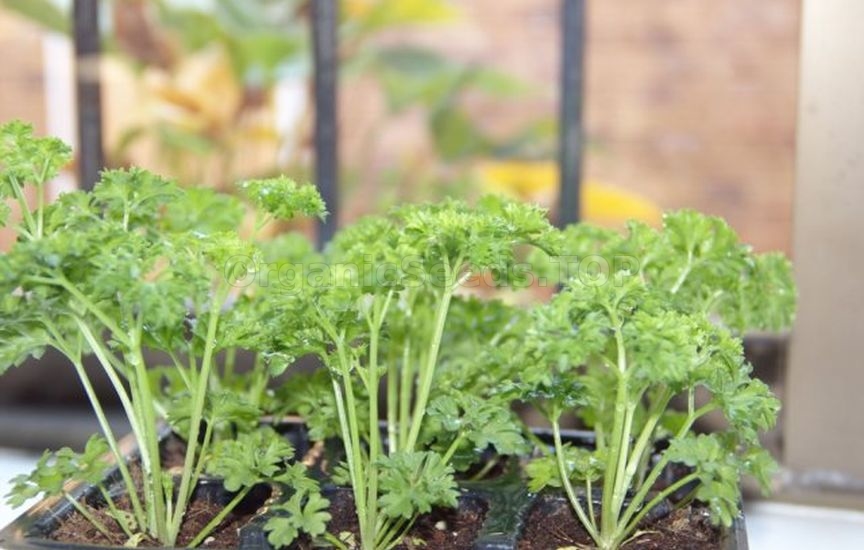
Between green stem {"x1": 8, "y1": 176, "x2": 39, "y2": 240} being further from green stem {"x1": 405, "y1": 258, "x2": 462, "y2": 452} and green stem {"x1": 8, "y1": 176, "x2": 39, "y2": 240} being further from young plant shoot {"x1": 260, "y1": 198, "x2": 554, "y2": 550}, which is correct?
green stem {"x1": 405, "y1": 258, "x2": 462, "y2": 452}

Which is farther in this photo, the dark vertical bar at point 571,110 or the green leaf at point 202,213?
the dark vertical bar at point 571,110

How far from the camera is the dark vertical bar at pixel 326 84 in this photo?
150cm

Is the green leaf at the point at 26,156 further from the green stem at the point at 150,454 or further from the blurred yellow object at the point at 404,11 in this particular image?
the blurred yellow object at the point at 404,11

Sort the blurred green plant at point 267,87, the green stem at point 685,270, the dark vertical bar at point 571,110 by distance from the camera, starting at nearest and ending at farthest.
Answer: the green stem at point 685,270
the dark vertical bar at point 571,110
the blurred green plant at point 267,87

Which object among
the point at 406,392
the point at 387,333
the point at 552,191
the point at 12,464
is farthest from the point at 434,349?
the point at 552,191

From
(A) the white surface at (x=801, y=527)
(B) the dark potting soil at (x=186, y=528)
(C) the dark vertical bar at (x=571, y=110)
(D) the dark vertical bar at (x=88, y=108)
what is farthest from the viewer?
(D) the dark vertical bar at (x=88, y=108)

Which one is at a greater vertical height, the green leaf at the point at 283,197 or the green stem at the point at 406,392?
the green leaf at the point at 283,197

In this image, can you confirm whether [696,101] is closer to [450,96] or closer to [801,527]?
[450,96]

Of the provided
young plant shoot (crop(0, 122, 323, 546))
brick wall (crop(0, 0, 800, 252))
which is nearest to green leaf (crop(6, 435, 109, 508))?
young plant shoot (crop(0, 122, 323, 546))

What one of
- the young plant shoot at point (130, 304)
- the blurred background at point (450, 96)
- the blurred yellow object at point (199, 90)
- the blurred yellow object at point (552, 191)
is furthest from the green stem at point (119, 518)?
the blurred yellow object at point (199, 90)

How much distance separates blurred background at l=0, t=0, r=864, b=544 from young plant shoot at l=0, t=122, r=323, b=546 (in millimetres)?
1157

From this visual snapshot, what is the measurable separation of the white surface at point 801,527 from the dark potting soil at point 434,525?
42 centimetres

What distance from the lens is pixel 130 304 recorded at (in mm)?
766

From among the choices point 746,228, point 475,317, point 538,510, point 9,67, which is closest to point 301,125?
point 9,67
